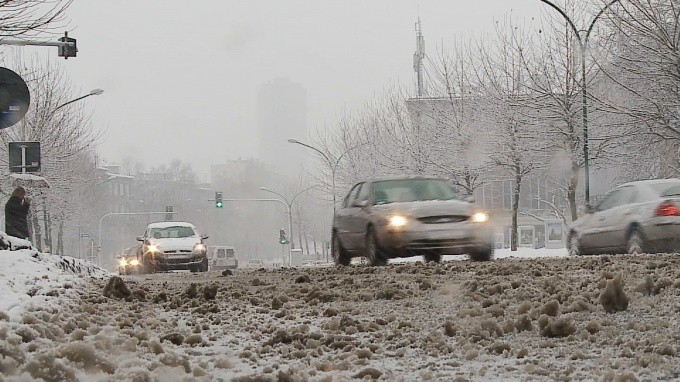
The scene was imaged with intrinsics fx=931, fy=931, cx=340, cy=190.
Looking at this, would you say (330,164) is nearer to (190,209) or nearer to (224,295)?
(224,295)

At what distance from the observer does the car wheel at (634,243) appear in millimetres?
16141

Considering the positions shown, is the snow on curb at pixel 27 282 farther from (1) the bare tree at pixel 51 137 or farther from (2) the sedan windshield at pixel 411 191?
(1) the bare tree at pixel 51 137

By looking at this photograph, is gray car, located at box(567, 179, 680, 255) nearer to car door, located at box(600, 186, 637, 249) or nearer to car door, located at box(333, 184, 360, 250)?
car door, located at box(600, 186, 637, 249)

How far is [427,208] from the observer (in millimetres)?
14305

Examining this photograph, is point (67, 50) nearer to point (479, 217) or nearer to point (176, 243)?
point (176, 243)

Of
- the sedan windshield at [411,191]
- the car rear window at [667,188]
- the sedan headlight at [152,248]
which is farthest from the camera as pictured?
the sedan headlight at [152,248]

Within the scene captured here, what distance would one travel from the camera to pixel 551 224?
188 feet

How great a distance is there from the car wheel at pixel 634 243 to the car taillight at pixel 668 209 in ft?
2.20

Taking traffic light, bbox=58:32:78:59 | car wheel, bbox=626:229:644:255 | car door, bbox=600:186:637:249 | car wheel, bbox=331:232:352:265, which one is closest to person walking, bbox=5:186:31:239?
traffic light, bbox=58:32:78:59

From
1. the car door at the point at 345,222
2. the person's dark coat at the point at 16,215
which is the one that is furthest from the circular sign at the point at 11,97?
the person's dark coat at the point at 16,215

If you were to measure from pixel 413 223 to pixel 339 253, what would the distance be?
2622mm

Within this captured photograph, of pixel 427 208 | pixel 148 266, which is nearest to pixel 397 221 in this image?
pixel 427 208

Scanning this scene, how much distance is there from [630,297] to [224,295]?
3.91m

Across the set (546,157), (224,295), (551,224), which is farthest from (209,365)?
(551,224)
